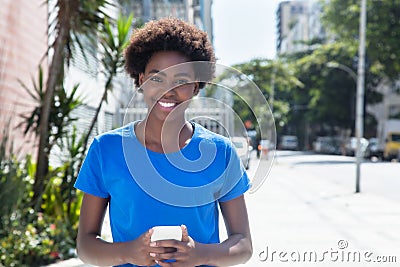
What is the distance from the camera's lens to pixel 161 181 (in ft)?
5.49

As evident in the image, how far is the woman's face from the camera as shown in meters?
1.70

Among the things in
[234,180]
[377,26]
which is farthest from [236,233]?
[377,26]

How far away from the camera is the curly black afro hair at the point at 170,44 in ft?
5.92

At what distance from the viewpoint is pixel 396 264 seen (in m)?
6.61

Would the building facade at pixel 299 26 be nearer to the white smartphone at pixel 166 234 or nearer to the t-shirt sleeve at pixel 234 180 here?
the t-shirt sleeve at pixel 234 180

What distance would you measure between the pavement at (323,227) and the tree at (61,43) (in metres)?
1.13

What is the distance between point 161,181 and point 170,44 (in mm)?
406

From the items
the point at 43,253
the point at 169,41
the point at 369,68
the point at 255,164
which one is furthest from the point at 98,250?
the point at 369,68

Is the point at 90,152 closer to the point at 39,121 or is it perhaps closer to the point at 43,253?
the point at 43,253

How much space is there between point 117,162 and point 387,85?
141 ft

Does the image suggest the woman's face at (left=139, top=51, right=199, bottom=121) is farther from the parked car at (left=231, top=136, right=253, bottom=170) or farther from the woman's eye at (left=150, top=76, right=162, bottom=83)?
the parked car at (left=231, top=136, right=253, bottom=170)

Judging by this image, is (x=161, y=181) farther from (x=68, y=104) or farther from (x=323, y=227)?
(x=323, y=227)

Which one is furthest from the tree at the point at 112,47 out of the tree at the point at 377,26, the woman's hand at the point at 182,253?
the tree at the point at 377,26

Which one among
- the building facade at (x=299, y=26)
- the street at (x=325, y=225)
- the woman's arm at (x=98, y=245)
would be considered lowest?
the street at (x=325, y=225)
